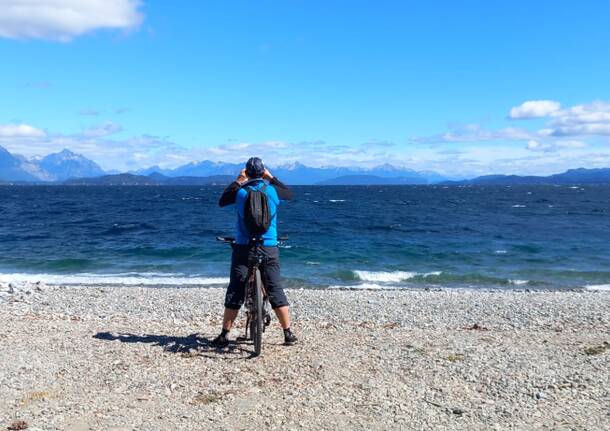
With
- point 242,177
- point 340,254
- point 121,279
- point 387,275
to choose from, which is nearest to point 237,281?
point 242,177

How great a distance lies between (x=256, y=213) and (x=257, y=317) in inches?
57.9

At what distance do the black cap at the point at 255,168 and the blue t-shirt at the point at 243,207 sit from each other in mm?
122

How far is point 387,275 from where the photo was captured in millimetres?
22188

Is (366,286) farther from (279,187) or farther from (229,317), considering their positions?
(279,187)

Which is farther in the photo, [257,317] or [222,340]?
[222,340]

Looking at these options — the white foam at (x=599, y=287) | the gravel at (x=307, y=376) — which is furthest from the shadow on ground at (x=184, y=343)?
the white foam at (x=599, y=287)

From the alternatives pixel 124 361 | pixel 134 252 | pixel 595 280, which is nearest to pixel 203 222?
pixel 134 252

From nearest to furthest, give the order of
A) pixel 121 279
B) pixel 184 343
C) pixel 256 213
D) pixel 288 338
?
pixel 256 213 < pixel 288 338 < pixel 184 343 < pixel 121 279

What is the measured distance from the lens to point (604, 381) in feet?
21.4

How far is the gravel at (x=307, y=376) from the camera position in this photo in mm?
5500

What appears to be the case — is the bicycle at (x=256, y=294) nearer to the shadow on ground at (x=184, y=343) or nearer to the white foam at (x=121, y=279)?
the shadow on ground at (x=184, y=343)

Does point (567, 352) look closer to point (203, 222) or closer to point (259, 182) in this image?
point (259, 182)

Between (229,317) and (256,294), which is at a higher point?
(256,294)

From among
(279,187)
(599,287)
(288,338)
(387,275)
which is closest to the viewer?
(279,187)
